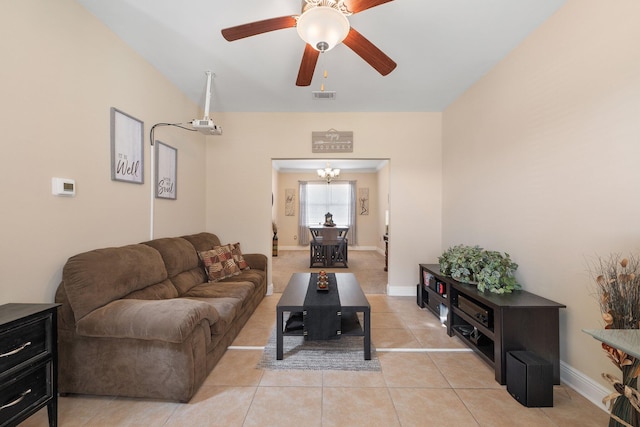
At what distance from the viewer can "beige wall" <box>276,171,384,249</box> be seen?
843cm

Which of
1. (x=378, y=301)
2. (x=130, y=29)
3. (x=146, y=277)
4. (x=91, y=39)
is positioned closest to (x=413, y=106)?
(x=378, y=301)

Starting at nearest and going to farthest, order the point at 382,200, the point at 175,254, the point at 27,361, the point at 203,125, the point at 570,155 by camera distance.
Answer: the point at 27,361 → the point at 570,155 → the point at 175,254 → the point at 203,125 → the point at 382,200

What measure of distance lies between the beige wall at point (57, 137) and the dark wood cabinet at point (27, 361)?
1.28ft

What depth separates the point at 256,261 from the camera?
12.2 feet

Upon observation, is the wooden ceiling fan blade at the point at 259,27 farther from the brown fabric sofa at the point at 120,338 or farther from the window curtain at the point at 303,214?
the window curtain at the point at 303,214

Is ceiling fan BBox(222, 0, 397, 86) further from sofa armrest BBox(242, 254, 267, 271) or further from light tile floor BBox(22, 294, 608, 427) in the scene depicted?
sofa armrest BBox(242, 254, 267, 271)

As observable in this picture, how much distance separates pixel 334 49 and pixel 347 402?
294cm

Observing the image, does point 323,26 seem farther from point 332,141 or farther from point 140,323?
point 332,141

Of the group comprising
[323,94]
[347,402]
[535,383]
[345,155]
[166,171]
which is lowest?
[347,402]

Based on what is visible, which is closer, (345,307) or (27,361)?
(27,361)

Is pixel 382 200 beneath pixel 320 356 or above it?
above

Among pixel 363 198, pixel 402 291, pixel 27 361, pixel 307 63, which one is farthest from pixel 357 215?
pixel 27 361

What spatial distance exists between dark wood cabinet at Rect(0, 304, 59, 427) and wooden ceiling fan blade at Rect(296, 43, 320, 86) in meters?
2.19

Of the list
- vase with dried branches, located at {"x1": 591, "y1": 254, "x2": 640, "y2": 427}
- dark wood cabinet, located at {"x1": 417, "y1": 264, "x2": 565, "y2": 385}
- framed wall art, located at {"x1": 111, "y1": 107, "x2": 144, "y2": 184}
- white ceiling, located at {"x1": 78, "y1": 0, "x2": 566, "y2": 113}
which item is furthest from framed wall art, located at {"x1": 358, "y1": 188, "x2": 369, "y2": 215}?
vase with dried branches, located at {"x1": 591, "y1": 254, "x2": 640, "y2": 427}
